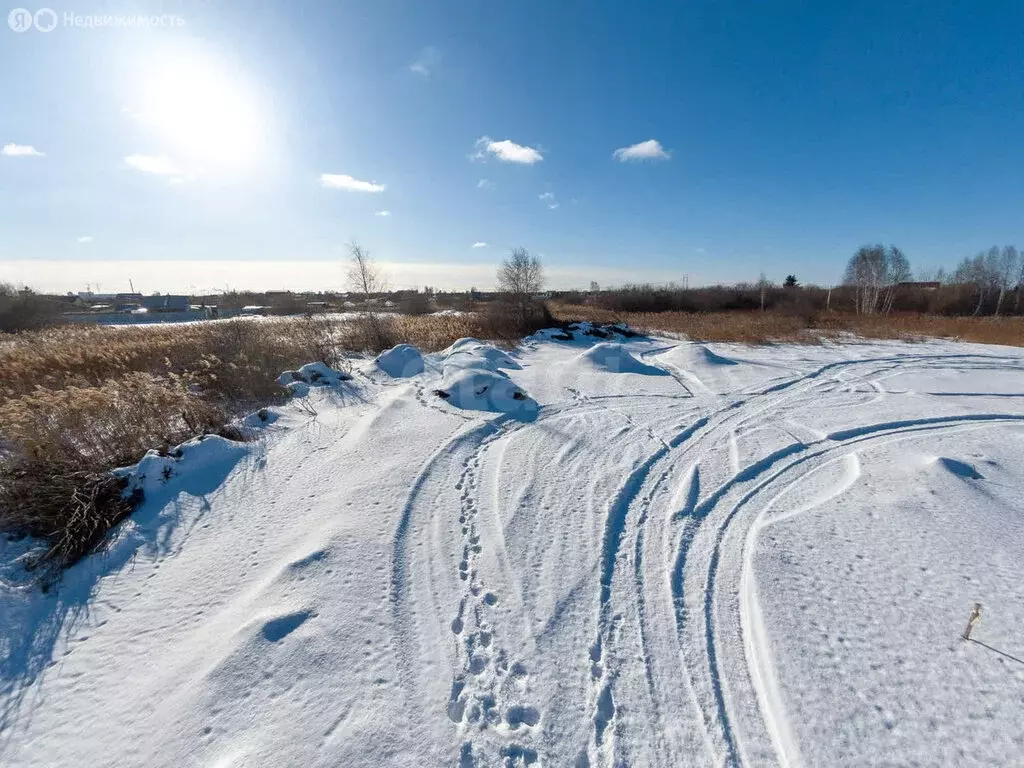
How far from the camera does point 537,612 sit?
290 cm

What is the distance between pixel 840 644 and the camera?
2.67 meters

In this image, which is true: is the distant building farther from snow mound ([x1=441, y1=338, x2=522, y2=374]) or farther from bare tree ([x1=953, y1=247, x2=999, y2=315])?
bare tree ([x1=953, y1=247, x2=999, y2=315])

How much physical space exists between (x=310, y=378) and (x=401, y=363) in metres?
2.44

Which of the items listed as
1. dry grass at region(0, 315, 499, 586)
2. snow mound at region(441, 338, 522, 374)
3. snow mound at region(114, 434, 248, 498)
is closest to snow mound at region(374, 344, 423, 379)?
snow mound at region(441, 338, 522, 374)

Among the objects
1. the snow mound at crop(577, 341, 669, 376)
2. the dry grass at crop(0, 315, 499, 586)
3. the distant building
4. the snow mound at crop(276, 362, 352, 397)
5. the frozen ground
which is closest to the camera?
the frozen ground

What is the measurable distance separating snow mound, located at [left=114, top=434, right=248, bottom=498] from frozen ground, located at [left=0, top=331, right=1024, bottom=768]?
42 millimetres

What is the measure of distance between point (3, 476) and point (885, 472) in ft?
34.1

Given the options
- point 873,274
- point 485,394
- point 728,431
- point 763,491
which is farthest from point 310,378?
point 873,274

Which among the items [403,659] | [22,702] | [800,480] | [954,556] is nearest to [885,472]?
[800,480]

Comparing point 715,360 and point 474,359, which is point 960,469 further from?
point 474,359

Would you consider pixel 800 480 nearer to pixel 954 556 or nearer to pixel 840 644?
pixel 954 556

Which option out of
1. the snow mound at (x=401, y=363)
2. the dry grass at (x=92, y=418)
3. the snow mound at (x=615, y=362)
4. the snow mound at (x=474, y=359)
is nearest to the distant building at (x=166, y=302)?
the dry grass at (x=92, y=418)

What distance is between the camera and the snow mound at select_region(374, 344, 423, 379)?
10231 millimetres

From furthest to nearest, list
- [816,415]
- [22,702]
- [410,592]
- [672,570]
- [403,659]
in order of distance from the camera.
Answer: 1. [816,415]
2. [672,570]
3. [410,592]
4. [403,659]
5. [22,702]
